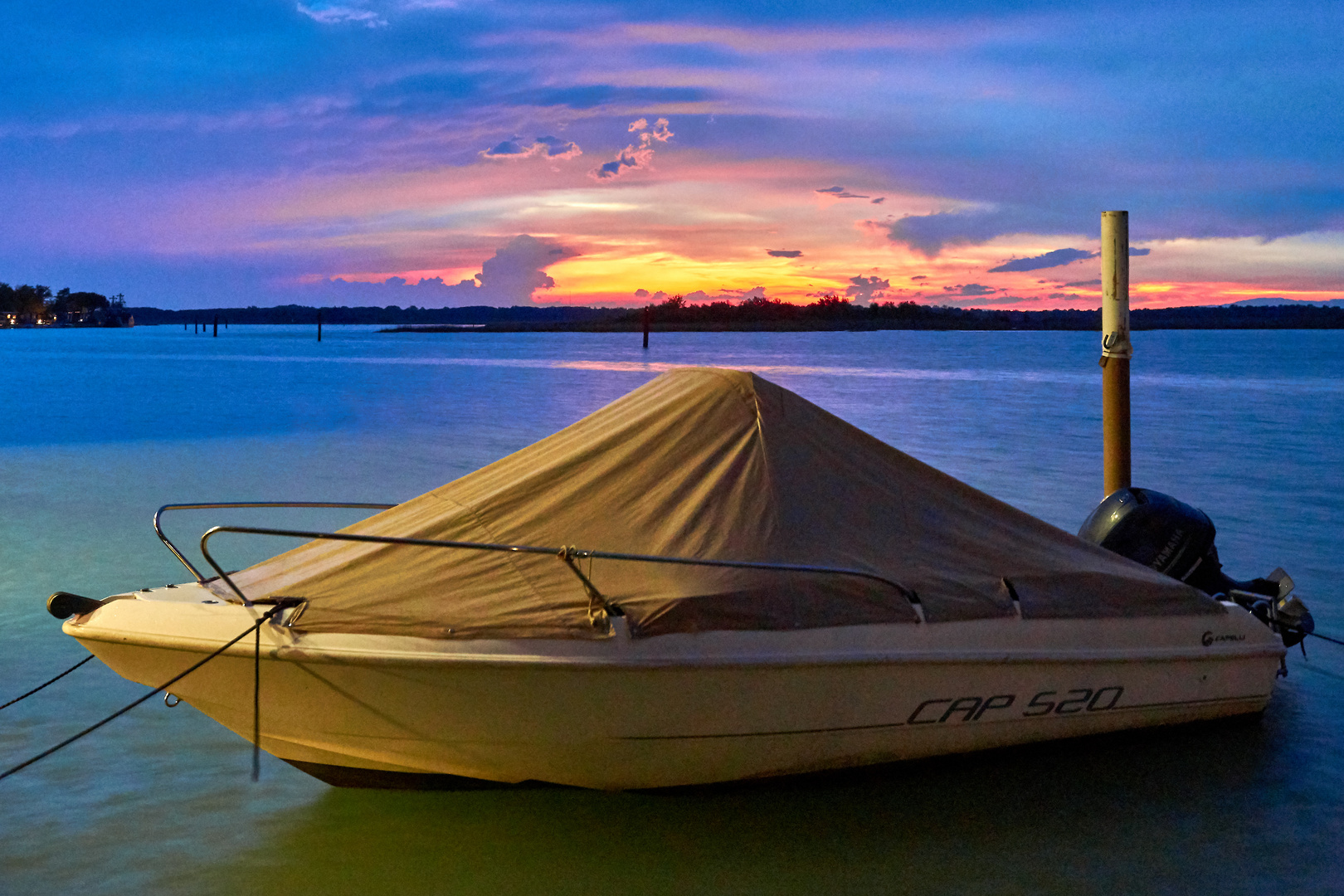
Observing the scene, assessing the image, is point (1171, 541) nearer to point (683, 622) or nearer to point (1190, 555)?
point (1190, 555)

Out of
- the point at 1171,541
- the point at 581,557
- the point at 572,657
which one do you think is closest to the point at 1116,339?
the point at 1171,541

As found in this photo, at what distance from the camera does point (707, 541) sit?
4.79 m

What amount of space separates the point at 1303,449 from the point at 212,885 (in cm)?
2352

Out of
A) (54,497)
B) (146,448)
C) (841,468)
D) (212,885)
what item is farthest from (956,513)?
(146,448)

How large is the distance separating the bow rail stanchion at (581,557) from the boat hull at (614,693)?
18 centimetres

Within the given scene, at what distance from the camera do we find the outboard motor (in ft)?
20.2

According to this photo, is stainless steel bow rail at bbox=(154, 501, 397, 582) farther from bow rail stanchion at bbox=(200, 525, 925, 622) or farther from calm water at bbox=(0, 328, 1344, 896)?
calm water at bbox=(0, 328, 1344, 896)

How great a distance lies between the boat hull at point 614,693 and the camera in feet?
14.3

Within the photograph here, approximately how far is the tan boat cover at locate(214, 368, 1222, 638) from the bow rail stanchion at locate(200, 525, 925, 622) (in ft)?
0.12

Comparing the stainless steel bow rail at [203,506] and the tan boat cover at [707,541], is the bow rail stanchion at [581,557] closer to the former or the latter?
the tan boat cover at [707,541]

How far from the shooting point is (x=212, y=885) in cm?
445

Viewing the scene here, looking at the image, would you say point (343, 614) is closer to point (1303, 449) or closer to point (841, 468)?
point (841, 468)

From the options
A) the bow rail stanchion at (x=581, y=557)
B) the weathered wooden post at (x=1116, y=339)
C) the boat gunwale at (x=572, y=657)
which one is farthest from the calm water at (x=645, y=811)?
the weathered wooden post at (x=1116, y=339)

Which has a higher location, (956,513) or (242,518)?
(956,513)
